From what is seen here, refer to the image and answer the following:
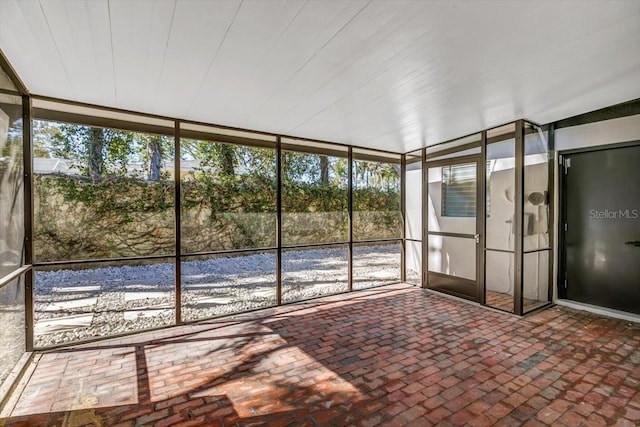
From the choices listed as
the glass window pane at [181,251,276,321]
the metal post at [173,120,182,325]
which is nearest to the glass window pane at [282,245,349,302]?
the glass window pane at [181,251,276,321]

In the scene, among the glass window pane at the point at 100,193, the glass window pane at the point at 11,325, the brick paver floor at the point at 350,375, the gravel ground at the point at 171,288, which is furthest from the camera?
the gravel ground at the point at 171,288

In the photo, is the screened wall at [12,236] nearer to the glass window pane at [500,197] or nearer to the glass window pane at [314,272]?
the glass window pane at [314,272]

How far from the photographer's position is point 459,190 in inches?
190

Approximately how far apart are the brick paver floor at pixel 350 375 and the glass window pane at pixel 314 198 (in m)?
1.63

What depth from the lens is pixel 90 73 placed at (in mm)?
2600

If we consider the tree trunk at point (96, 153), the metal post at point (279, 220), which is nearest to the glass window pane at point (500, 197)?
the metal post at point (279, 220)

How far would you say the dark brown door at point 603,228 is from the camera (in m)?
3.75

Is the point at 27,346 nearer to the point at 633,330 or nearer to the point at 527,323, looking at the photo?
the point at 527,323

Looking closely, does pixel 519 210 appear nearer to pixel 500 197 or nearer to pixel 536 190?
pixel 536 190

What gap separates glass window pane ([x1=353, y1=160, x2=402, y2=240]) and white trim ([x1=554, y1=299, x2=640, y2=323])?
2680 mm

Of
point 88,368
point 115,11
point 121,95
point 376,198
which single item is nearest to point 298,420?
point 88,368

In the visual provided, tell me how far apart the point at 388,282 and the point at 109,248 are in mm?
4561

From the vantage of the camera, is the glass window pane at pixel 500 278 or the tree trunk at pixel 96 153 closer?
the tree trunk at pixel 96 153

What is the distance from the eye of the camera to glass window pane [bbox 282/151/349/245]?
5.07 metres
